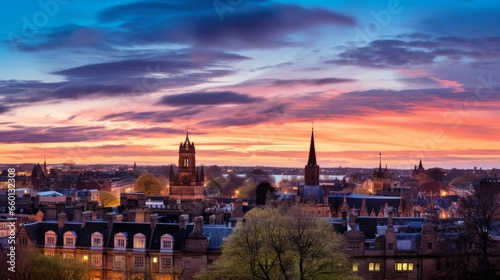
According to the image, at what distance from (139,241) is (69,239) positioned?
25.0ft

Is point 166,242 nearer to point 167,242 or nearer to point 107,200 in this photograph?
point 167,242

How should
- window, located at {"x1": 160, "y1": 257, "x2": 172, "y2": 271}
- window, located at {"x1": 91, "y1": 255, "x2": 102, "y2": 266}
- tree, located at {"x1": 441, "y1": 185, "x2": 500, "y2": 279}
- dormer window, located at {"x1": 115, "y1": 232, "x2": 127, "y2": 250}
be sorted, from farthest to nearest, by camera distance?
window, located at {"x1": 91, "y1": 255, "x2": 102, "y2": 266}, dormer window, located at {"x1": 115, "y1": 232, "x2": 127, "y2": 250}, window, located at {"x1": 160, "y1": 257, "x2": 172, "y2": 271}, tree, located at {"x1": 441, "y1": 185, "x2": 500, "y2": 279}

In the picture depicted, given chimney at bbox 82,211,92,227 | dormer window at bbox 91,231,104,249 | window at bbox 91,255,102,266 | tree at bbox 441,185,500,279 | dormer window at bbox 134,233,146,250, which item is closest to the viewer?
tree at bbox 441,185,500,279

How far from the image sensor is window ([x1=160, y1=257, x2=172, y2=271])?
2692 inches

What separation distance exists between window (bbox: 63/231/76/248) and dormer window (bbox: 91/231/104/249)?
218cm

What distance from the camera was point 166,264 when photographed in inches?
2697

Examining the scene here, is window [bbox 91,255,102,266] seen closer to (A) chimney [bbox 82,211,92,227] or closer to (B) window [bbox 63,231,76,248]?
(B) window [bbox 63,231,76,248]

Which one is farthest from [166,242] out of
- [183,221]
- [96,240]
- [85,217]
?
[85,217]

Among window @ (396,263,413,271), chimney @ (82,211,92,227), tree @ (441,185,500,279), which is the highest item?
chimney @ (82,211,92,227)

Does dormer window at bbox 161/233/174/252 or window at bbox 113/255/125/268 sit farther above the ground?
dormer window at bbox 161/233/174/252

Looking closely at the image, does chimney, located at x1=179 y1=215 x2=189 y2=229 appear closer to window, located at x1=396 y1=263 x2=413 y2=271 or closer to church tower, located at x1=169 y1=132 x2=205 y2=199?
window, located at x1=396 y1=263 x2=413 y2=271

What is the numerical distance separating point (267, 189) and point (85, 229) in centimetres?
8701

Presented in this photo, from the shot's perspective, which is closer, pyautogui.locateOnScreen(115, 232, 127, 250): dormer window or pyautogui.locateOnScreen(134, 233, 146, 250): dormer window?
pyautogui.locateOnScreen(134, 233, 146, 250): dormer window

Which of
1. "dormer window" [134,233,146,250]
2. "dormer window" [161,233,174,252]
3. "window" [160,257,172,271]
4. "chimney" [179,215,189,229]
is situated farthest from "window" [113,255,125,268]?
"chimney" [179,215,189,229]
